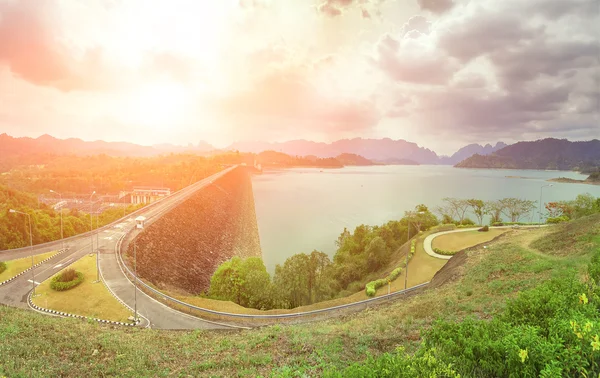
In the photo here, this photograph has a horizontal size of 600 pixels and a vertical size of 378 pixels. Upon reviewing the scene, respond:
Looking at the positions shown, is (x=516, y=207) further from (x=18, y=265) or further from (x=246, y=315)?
(x=18, y=265)

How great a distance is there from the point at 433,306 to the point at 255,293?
18248mm

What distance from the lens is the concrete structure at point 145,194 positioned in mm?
85444

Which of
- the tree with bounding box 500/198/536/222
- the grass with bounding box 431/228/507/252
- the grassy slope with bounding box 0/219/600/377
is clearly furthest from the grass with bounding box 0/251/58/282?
the tree with bounding box 500/198/536/222

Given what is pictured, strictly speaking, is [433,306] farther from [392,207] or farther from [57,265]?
[392,207]

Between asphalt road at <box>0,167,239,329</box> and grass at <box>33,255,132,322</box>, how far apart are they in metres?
0.74

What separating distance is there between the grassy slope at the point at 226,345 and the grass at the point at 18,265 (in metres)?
16.6

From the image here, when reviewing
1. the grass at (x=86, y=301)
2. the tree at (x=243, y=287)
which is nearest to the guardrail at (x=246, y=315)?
the grass at (x=86, y=301)

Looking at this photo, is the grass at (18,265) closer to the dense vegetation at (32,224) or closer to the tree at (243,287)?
the dense vegetation at (32,224)

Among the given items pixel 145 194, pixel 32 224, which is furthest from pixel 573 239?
pixel 145 194

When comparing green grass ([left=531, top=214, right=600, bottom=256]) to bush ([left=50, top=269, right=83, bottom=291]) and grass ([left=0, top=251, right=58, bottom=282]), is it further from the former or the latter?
grass ([left=0, top=251, right=58, bottom=282])

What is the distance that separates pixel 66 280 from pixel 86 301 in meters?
3.87

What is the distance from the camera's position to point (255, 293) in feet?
92.7

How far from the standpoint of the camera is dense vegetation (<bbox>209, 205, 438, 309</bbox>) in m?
28.5

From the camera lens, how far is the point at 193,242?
49.0 meters
